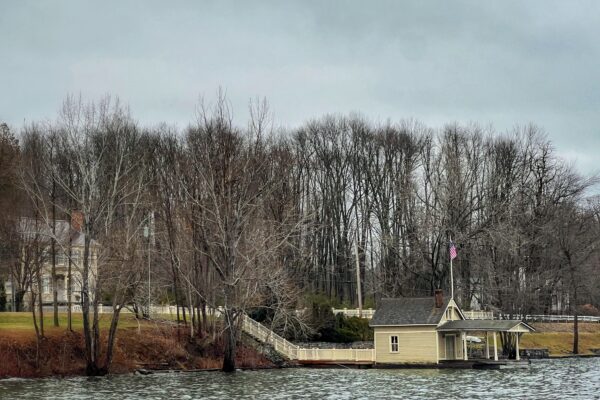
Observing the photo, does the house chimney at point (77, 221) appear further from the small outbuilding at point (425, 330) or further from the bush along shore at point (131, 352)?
the small outbuilding at point (425, 330)

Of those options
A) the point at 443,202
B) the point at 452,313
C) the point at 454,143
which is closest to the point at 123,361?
the point at 452,313

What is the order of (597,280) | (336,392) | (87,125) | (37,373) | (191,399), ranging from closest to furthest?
(191,399), (336,392), (37,373), (87,125), (597,280)

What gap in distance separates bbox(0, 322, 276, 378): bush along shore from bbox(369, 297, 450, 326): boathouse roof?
315 inches

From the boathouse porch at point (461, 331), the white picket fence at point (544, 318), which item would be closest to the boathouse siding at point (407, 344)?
the boathouse porch at point (461, 331)

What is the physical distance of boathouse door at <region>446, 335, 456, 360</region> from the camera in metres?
56.1

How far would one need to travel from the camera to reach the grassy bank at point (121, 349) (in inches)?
1702

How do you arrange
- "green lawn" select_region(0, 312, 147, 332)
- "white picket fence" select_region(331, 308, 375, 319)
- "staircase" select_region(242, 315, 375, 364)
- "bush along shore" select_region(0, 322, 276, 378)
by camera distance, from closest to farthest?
"bush along shore" select_region(0, 322, 276, 378)
"green lawn" select_region(0, 312, 147, 332)
"staircase" select_region(242, 315, 375, 364)
"white picket fence" select_region(331, 308, 375, 319)

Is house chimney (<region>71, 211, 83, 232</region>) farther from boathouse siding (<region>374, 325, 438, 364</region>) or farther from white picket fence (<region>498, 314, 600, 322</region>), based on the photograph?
white picket fence (<region>498, 314, 600, 322</region>)

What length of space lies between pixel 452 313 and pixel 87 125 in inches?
1094

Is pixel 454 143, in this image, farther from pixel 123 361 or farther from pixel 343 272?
pixel 123 361

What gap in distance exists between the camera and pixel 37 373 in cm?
4266

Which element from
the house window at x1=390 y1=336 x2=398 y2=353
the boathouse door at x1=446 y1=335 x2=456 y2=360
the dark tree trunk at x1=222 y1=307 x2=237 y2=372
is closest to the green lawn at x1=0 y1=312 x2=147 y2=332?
the dark tree trunk at x1=222 y1=307 x2=237 y2=372

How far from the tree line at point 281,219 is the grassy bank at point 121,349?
1.22m

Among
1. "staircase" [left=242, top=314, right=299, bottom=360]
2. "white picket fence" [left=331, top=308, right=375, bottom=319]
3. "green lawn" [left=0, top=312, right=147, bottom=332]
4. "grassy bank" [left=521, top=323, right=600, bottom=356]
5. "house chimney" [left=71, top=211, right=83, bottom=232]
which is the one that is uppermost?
"house chimney" [left=71, top=211, right=83, bottom=232]
